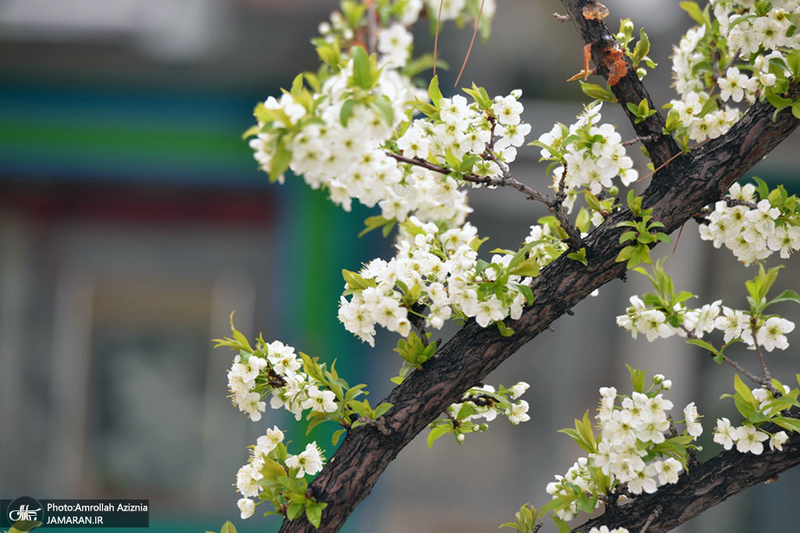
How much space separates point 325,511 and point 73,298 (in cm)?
202

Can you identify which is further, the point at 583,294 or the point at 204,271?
the point at 204,271

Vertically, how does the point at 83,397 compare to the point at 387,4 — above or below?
below

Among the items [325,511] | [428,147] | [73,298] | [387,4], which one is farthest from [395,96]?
[73,298]

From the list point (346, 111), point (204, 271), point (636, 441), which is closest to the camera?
point (346, 111)

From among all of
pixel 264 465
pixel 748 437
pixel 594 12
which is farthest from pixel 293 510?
pixel 594 12

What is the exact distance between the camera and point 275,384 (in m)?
0.77

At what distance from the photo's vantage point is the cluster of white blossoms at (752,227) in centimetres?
74

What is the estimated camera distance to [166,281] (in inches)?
96.0

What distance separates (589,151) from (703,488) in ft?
1.18

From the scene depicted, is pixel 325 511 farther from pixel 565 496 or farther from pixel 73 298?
pixel 73 298

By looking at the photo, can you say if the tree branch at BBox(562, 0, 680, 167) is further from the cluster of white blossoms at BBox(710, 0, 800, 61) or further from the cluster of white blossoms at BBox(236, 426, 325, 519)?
the cluster of white blossoms at BBox(236, 426, 325, 519)

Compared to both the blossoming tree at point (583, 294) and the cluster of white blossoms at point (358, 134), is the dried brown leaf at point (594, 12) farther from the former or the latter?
the cluster of white blossoms at point (358, 134)

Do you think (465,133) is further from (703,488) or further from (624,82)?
(703,488)

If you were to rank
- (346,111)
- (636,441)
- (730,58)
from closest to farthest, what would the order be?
1. (346,111)
2. (636,441)
3. (730,58)
